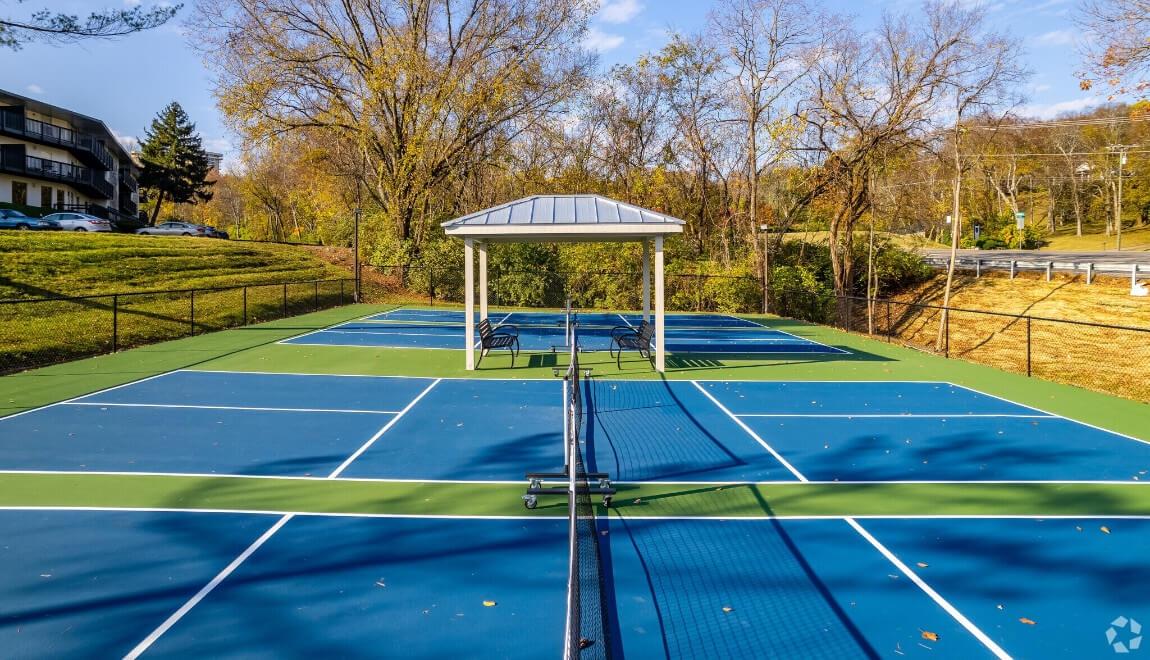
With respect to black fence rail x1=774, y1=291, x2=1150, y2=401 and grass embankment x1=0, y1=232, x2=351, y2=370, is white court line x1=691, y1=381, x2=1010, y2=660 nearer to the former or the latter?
black fence rail x1=774, y1=291, x2=1150, y2=401

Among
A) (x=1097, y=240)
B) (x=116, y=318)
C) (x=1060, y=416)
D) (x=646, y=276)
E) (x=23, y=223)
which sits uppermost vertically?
(x=1097, y=240)

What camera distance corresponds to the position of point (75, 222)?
41.5 meters

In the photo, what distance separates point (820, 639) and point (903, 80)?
31.4 m

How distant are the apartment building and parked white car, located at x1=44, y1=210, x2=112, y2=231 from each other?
36.6ft

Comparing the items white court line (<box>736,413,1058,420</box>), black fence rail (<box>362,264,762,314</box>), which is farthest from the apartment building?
white court line (<box>736,413,1058,420</box>)

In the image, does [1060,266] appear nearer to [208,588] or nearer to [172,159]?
[208,588]

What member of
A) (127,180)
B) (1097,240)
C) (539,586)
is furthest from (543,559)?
(127,180)

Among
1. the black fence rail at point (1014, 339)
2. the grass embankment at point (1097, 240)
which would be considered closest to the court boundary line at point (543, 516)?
the black fence rail at point (1014, 339)

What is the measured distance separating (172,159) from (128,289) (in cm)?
4691

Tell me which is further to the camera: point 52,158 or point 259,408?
point 52,158

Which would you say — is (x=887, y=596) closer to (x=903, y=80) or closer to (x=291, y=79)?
(x=903, y=80)

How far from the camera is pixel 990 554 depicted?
18.8 ft

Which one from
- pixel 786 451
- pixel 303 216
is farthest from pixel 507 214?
pixel 303 216

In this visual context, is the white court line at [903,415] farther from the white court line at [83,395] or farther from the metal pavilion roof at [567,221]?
the white court line at [83,395]
